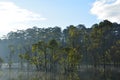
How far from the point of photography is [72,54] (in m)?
51.9

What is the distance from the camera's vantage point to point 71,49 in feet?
179

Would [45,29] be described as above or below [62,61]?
above

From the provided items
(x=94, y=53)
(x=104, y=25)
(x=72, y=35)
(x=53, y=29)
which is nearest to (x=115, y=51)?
(x=94, y=53)

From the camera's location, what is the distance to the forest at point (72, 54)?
59.3 meters

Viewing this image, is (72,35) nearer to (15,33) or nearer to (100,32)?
(100,32)

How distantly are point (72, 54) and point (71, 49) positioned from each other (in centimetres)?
279

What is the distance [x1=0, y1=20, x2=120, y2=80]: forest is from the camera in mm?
59344

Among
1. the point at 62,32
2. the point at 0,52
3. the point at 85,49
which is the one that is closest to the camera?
the point at 85,49

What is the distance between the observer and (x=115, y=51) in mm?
84750

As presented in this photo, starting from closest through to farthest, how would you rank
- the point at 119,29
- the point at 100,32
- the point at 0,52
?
1. the point at 100,32
2. the point at 119,29
3. the point at 0,52

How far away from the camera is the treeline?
60041 mm

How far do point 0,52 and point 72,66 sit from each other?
10792cm

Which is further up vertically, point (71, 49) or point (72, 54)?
point (71, 49)

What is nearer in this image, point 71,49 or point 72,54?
point 72,54
